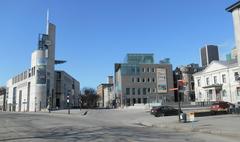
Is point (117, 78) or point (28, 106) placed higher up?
point (117, 78)

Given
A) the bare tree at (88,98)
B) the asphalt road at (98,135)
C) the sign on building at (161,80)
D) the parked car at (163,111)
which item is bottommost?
the asphalt road at (98,135)

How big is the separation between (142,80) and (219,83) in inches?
1658

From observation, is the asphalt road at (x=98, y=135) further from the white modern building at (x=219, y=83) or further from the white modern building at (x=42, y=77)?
the white modern building at (x=42, y=77)

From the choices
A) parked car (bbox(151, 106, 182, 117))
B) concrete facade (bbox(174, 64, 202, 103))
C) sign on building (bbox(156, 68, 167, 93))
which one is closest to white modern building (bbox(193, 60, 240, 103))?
concrete facade (bbox(174, 64, 202, 103))

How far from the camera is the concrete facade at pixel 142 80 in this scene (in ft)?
374

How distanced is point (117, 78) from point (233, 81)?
5722cm

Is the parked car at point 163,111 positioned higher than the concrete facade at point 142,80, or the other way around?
the concrete facade at point 142,80

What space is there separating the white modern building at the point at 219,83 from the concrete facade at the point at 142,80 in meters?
28.8

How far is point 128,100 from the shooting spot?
113500 mm

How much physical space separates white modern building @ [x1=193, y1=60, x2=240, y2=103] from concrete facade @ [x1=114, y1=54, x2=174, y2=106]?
1135 inches

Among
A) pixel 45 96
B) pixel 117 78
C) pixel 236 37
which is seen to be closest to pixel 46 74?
pixel 45 96

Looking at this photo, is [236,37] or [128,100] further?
[128,100]

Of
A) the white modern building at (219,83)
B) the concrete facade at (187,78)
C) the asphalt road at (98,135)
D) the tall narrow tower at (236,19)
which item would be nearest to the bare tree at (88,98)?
the concrete facade at (187,78)

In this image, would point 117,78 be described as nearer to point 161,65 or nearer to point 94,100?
point 161,65
